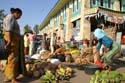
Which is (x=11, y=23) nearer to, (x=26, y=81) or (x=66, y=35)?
(x=26, y=81)

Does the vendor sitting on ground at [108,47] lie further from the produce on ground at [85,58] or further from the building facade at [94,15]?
the building facade at [94,15]

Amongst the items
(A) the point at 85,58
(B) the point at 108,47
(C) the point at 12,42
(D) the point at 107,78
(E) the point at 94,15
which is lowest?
(D) the point at 107,78

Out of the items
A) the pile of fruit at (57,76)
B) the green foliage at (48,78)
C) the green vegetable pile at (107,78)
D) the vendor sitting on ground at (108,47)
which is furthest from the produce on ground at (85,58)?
the green foliage at (48,78)

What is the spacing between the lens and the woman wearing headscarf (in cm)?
786

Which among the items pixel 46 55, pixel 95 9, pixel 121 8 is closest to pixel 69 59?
pixel 46 55

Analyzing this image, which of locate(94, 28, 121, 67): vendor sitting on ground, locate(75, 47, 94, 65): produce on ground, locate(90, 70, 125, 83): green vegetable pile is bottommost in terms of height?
locate(90, 70, 125, 83): green vegetable pile

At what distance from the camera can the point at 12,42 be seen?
8.17m

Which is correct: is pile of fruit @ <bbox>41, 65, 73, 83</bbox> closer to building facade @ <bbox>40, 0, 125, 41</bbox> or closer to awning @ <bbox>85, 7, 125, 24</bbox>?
awning @ <bbox>85, 7, 125, 24</bbox>

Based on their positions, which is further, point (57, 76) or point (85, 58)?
point (85, 58)

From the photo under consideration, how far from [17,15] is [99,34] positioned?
3.25 metres

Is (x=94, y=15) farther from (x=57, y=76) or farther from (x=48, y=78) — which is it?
(x=48, y=78)

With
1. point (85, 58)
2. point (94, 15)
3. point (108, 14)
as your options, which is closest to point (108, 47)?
point (85, 58)

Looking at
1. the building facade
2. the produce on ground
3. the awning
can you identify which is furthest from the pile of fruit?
the building facade

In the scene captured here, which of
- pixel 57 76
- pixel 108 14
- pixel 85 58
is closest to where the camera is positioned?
pixel 57 76
